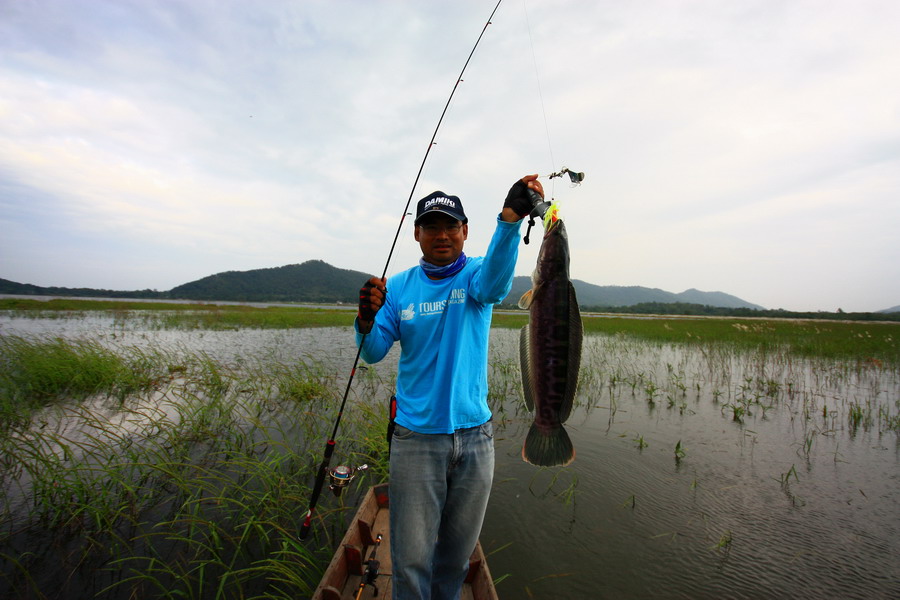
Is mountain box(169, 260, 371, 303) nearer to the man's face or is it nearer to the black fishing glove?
the man's face

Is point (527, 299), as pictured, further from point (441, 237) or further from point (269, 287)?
point (269, 287)

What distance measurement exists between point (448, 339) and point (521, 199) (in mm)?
943

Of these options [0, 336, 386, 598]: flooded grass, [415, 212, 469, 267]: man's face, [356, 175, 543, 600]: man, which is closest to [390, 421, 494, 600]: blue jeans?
[356, 175, 543, 600]: man

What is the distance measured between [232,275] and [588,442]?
138 metres

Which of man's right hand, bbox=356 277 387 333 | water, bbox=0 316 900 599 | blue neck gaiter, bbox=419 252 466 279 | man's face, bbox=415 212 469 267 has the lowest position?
water, bbox=0 316 900 599

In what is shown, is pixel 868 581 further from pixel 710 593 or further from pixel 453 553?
pixel 453 553

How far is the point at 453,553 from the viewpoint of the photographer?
2268 mm

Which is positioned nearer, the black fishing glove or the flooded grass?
the black fishing glove

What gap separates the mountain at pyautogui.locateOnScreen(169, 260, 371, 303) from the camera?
106 m

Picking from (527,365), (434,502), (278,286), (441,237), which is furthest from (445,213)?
(278,286)

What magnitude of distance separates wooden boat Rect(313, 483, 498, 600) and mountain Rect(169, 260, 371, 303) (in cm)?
9905

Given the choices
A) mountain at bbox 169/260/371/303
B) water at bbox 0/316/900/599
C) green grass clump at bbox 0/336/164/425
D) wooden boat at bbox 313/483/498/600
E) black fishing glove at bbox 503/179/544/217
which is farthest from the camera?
mountain at bbox 169/260/371/303

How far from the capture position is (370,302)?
2475mm

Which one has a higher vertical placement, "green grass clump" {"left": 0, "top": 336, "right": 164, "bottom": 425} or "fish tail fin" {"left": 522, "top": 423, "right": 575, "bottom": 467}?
"fish tail fin" {"left": 522, "top": 423, "right": 575, "bottom": 467}
